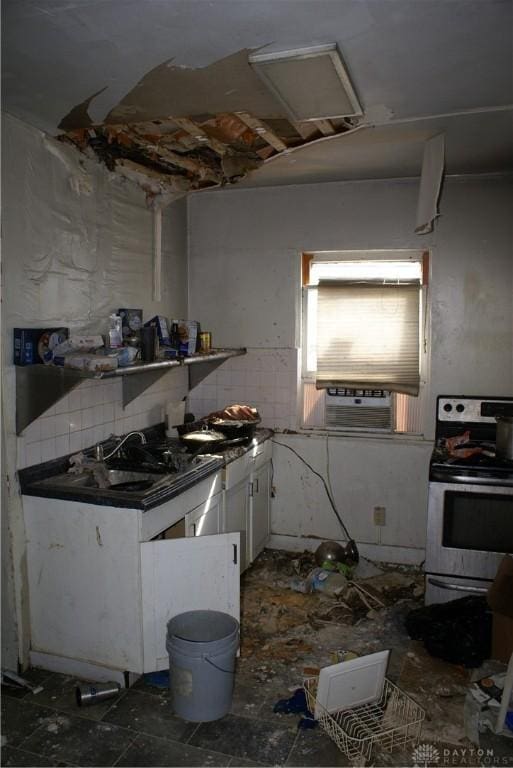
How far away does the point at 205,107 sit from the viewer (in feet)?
8.06

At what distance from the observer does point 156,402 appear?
393cm

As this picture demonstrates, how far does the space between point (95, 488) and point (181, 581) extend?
57 cm

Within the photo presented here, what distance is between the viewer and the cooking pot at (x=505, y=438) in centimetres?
331

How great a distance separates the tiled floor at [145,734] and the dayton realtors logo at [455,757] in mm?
309

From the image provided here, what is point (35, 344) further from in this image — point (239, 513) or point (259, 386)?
point (259, 386)

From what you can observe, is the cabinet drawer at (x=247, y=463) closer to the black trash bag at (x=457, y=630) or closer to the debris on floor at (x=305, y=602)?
the debris on floor at (x=305, y=602)

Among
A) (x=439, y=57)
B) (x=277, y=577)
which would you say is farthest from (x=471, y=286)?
(x=277, y=577)

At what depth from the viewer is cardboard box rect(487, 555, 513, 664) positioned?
274cm

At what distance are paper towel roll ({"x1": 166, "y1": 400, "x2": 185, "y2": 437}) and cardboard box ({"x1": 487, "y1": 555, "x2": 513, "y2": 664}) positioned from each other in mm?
2059

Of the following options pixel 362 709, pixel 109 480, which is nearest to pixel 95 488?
pixel 109 480

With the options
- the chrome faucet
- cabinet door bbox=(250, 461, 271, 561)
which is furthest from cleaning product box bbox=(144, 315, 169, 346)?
cabinet door bbox=(250, 461, 271, 561)

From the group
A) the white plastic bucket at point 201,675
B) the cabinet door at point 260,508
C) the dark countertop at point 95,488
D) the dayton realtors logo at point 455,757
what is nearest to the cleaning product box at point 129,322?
the dark countertop at point 95,488

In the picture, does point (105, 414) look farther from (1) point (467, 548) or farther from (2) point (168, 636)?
(1) point (467, 548)

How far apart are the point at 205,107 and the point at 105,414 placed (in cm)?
170
